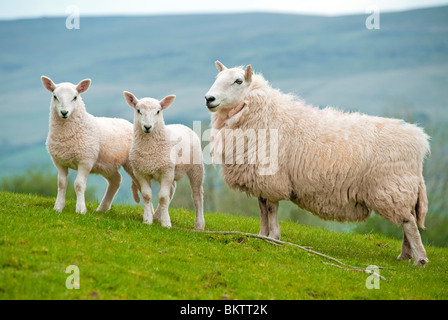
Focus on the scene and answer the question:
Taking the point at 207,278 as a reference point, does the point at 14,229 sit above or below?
above

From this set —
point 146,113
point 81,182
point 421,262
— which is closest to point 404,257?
point 421,262

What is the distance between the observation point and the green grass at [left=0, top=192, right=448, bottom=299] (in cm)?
605

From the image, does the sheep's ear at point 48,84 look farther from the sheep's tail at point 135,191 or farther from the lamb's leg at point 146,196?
the sheep's tail at point 135,191

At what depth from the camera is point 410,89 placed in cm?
17075

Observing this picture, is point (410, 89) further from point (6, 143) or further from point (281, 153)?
point (281, 153)

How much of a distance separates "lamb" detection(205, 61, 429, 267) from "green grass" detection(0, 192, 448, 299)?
0.91m

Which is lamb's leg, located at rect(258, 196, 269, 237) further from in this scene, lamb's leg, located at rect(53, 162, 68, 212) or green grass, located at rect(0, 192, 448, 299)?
lamb's leg, located at rect(53, 162, 68, 212)

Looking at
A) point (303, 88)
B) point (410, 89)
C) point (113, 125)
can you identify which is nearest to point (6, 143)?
point (303, 88)

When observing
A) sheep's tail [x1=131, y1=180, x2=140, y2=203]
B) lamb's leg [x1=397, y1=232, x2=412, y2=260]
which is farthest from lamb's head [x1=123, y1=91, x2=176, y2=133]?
lamb's leg [x1=397, y1=232, x2=412, y2=260]

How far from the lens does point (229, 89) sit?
9.27m

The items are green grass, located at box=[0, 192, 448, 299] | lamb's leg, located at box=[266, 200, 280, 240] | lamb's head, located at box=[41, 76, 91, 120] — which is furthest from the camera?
lamb's leg, located at box=[266, 200, 280, 240]

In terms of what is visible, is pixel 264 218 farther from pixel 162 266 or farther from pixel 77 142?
pixel 77 142

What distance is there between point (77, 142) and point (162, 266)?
336cm
